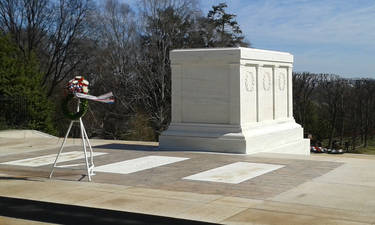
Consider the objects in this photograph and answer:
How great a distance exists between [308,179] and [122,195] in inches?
133

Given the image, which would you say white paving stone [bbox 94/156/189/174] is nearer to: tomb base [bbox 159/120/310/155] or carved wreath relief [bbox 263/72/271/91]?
tomb base [bbox 159/120/310/155]

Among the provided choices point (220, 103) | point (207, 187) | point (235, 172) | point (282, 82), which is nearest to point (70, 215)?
point (207, 187)

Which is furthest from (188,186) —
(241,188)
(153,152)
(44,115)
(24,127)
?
(44,115)

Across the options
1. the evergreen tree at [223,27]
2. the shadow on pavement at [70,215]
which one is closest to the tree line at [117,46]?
the evergreen tree at [223,27]

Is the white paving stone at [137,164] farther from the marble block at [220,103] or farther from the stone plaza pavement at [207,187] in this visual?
the marble block at [220,103]

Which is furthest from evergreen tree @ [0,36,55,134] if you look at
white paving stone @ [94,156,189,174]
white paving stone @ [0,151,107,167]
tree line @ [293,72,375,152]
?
tree line @ [293,72,375,152]

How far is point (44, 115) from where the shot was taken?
2598 cm

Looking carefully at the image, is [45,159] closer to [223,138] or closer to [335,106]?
[223,138]

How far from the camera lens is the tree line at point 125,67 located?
3139 cm

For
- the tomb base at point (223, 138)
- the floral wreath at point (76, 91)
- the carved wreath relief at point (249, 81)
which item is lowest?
the tomb base at point (223, 138)

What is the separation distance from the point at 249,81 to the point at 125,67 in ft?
80.4

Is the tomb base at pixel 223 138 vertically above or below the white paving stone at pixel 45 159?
above

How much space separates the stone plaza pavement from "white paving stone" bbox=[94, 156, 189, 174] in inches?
0.8

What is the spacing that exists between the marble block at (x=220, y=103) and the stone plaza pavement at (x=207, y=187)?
22.4 inches
